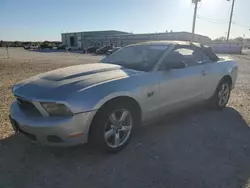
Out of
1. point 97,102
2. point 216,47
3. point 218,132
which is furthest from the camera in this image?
point 216,47

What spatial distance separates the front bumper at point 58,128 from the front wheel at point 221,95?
334 centimetres

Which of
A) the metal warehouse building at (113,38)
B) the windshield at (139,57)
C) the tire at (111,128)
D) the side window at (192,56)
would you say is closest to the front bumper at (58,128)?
the tire at (111,128)

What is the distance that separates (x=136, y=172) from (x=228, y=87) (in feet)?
12.1

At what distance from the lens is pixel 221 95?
5.34 m

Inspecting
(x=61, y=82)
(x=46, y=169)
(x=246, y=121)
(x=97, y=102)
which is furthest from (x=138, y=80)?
(x=246, y=121)

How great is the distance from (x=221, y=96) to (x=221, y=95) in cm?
2

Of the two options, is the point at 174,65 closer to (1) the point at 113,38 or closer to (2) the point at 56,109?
(2) the point at 56,109

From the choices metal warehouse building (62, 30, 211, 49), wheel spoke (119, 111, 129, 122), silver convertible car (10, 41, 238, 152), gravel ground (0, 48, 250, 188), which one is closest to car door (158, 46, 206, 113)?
silver convertible car (10, 41, 238, 152)

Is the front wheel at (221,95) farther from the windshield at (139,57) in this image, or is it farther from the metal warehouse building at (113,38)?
the metal warehouse building at (113,38)

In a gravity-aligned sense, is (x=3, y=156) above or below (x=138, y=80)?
below

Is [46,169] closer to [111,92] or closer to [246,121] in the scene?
[111,92]

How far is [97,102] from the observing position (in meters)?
2.86

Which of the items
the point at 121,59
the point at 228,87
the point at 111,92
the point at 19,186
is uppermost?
the point at 121,59

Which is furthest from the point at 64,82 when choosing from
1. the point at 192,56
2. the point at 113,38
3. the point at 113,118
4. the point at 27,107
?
the point at 113,38
